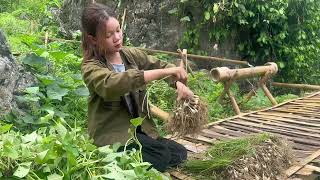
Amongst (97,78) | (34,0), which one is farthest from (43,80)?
(34,0)

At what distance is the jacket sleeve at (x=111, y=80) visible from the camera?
1.96m

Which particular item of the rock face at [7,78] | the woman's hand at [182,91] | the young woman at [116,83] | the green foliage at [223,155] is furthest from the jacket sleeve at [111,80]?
the rock face at [7,78]

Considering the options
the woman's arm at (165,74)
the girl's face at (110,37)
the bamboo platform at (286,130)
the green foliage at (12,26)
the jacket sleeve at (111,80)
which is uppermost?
the girl's face at (110,37)

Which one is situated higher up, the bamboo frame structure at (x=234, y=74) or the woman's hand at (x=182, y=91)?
the woman's hand at (x=182, y=91)

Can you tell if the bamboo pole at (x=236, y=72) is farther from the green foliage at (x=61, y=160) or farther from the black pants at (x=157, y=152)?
the green foliage at (x=61, y=160)

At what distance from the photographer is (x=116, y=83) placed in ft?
6.46

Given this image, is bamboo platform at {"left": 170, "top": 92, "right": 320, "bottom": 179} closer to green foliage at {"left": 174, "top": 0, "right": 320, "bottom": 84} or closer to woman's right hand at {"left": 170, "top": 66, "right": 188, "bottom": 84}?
woman's right hand at {"left": 170, "top": 66, "right": 188, "bottom": 84}

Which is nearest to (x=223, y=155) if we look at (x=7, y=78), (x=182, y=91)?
(x=182, y=91)

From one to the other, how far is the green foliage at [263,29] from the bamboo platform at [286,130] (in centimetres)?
254

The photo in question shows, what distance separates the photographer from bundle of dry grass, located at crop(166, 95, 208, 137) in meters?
2.28

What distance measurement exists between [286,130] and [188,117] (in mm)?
1638

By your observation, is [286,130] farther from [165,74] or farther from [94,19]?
[94,19]

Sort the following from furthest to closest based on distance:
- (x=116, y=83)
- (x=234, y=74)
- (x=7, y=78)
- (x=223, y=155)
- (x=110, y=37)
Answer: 1. (x=234, y=74)
2. (x=7, y=78)
3. (x=223, y=155)
4. (x=110, y=37)
5. (x=116, y=83)

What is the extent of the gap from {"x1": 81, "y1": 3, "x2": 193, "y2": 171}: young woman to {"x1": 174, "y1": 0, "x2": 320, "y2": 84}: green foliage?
14.5 feet
